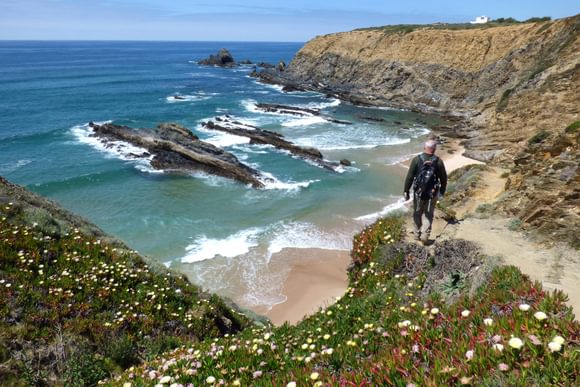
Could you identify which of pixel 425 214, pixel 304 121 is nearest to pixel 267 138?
pixel 304 121

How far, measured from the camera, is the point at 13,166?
31.4m

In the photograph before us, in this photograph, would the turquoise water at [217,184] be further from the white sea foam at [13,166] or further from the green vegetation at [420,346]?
the green vegetation at [420,346]

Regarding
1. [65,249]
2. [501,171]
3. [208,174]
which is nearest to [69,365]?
[65,249]

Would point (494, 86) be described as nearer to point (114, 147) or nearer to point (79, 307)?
point (114, 147)

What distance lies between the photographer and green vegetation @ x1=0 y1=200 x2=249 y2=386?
5.82 metres

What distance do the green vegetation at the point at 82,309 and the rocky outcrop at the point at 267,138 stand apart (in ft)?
77.3

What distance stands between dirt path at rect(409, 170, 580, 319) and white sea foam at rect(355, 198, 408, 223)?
11881 millimetres

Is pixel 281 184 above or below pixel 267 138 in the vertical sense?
below

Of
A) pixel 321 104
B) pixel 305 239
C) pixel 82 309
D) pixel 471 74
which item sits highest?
pixel 471 74

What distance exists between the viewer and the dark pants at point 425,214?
8.38 metres

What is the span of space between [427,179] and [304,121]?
4100 centimetres

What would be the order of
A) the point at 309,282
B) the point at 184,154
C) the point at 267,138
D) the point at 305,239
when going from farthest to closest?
the point at 267,138
the point at 184,154
the point at 305,239
the point at 309,282

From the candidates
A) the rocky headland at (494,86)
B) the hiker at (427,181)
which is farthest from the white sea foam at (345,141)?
the hiker at (427,181)

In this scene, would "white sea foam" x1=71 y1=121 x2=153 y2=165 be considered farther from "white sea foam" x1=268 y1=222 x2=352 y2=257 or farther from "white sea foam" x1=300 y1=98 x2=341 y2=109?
"white sea foam" x1=300 y1=98 x2=341 y2=109
